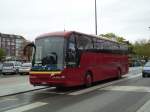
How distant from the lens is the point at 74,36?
65.0 feet

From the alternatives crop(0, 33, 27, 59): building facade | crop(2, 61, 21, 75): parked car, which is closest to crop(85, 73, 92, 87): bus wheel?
crop(2, 61, 21, 75): parked car

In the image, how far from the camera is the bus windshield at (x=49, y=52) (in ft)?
60.2

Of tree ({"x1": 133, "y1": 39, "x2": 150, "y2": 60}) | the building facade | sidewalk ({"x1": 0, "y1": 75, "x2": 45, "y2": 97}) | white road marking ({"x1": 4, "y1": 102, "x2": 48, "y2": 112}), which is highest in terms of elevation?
the building facade

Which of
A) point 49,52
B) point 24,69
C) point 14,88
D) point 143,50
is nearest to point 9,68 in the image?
point 24,69

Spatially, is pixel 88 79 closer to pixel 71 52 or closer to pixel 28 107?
pixel 71 52

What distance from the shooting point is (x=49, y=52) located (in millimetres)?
18672

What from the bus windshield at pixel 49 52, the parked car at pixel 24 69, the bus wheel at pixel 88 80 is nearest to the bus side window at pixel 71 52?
the bus windshield at pixel 49 52

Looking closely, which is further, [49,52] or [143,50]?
[143,50]

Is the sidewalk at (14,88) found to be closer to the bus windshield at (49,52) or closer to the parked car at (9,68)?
the bus windshield at (49,52)

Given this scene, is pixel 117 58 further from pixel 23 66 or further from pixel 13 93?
pixel 23 66

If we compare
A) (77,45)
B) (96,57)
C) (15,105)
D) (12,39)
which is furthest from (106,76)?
(12,39)

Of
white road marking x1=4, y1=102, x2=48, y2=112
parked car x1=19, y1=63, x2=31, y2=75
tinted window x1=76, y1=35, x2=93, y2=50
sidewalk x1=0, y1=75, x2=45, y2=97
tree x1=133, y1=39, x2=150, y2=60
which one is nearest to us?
white road marking x1=4, y1=102, x2=48, y2=112

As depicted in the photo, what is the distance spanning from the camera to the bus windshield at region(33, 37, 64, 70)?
1834 cm

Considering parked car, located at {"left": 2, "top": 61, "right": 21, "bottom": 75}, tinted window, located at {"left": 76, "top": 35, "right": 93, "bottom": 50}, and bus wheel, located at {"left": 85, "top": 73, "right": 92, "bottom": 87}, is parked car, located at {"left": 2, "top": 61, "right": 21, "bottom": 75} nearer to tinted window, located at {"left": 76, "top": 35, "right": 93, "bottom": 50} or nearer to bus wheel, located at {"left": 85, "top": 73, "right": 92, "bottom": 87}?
tinted window, located at {"left": 76, "top": 35, "right": 93, "bottom": 50}
